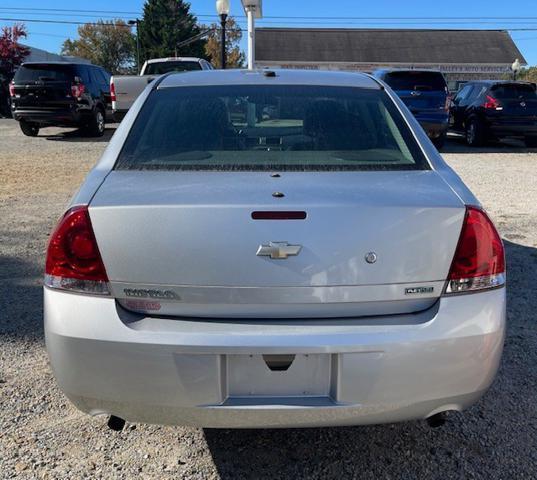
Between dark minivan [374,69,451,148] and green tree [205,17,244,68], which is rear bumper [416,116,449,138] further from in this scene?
green tree [205,17,244,68]

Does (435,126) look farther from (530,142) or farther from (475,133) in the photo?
(530,142)

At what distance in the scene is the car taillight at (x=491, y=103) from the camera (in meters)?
13.1

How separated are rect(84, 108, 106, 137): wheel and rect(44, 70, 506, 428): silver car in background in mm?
13605

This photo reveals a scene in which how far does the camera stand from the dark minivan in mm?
11984

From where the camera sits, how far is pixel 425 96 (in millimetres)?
12008

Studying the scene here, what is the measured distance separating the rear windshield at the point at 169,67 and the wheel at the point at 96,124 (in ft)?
5.66

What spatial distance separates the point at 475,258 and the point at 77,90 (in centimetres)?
1355

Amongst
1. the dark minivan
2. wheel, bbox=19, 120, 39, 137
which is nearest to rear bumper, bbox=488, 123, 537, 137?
the dark minivan

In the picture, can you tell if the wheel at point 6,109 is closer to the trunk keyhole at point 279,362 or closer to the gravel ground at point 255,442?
the gravel ground at point 255,442

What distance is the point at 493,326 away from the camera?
6.91ft

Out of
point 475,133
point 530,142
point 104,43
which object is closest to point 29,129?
point 475,133

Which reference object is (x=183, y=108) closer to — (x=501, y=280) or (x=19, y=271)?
(x=501, y=280)

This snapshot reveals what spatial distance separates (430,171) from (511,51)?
47366mm

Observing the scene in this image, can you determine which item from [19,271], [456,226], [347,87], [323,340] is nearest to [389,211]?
[456,226]
